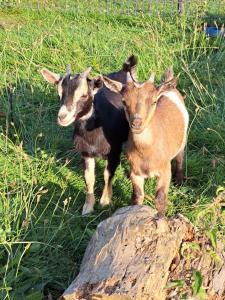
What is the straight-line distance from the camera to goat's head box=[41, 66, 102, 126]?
13.9ft

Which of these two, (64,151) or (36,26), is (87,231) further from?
(36,26)

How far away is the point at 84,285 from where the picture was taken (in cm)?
310

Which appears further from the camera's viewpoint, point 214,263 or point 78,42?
point 78,42

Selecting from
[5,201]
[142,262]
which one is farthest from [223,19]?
[142,262]

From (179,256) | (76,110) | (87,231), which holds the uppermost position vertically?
(76,110)

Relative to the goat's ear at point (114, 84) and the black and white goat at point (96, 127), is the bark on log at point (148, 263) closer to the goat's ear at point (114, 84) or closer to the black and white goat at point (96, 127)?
the goat's ear at point (114, 84)

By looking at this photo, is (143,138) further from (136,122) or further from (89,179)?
(89,179)

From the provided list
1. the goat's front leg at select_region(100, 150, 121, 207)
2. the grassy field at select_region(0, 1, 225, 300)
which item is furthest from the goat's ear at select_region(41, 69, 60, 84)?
the goat's front leg at select_region(100, 150, 121, 207)

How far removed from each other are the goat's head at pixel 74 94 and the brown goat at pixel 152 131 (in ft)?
1.07

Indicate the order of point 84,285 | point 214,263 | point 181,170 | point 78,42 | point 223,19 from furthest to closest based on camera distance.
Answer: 1. point 223,19
2. point 78,42
3. point 181,170
4. point 214,263
5. point 84,285

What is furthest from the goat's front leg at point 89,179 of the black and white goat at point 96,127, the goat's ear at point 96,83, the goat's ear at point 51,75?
the goat's ear at point 51,75

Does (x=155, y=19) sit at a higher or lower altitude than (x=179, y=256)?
higher

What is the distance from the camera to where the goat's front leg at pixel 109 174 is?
476cm

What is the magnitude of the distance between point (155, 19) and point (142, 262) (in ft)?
19.1
